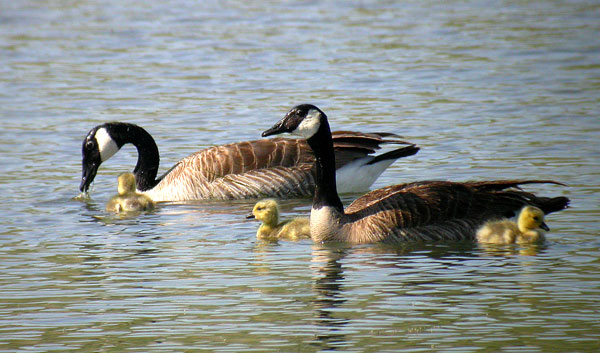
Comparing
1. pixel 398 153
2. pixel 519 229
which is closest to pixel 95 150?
pixel 398 153

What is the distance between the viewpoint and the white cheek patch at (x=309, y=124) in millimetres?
11156

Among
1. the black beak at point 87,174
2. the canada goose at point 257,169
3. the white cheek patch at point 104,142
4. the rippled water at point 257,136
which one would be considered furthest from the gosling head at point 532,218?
the white cheek patch at point 104,142

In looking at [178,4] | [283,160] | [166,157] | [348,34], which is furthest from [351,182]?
[178,4]

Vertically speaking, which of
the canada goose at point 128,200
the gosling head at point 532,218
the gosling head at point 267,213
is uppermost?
the gosling head at point 532,218

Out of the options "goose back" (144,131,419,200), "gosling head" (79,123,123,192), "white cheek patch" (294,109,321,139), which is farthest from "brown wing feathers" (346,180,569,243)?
"gosling head" (79,123,123,192)

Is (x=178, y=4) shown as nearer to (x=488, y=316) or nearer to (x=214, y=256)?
(x=214, y=256)

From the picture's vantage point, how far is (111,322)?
8.59 m

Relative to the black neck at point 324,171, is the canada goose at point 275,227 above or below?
below

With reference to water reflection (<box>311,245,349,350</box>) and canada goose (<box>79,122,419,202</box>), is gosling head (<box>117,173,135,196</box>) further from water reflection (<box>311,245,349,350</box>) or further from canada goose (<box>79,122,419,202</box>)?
water reflection (<box>311,245,349,350</box>)

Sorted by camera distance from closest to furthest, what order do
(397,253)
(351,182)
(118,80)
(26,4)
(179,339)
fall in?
(179,339) → (397,253) → (351,182) → (118,80) → (26,4)

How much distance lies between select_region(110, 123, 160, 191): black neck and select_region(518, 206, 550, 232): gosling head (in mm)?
5752

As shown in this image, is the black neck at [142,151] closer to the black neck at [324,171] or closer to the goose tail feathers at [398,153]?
the goose tail feathers at [398,153]

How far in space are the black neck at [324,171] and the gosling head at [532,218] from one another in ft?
5.73

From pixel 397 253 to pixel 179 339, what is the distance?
3097 mm
